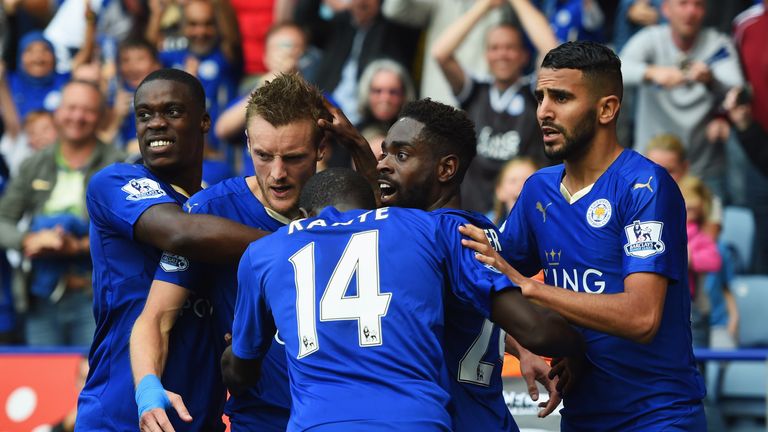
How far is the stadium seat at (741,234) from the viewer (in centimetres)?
905

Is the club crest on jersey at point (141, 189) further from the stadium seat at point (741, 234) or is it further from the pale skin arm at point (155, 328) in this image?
the stadium seat at point (741, 234)

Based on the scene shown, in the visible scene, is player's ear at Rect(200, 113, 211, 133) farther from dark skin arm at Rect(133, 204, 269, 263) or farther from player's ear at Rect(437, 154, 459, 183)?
player's ear at Rect(437, 154, 459, 183)

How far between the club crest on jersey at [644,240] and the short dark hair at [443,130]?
30.1 inches

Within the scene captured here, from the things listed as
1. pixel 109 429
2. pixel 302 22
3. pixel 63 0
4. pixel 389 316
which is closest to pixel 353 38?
pixel 302 22

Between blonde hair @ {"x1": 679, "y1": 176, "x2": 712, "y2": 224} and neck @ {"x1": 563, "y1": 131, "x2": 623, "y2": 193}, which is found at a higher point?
neck @ {"x1": 563, "y1": 131, "x2": 623, "y2": 193}

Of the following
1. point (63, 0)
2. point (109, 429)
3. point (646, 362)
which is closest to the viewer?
point (646, 362)

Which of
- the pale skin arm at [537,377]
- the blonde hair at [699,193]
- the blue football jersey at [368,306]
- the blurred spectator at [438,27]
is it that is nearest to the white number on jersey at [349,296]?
the blue football jersey at [368,306]

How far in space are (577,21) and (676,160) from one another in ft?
5.32

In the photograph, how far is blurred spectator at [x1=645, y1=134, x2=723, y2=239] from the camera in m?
8.78

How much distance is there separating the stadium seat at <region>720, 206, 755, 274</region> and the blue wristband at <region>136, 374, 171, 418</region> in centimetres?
550

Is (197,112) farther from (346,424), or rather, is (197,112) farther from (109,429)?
(346,424)

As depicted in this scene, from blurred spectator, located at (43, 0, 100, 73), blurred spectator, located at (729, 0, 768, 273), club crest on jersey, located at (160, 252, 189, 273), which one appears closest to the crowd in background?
blurred spectator, located at (729, 0, 768, 273)

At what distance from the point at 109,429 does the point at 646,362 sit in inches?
90.7

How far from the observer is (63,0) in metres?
12.5
